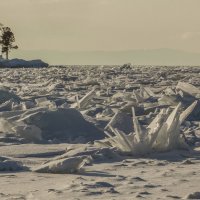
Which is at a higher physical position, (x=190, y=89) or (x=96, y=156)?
(x=190, y=89)

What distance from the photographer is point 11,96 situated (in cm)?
786

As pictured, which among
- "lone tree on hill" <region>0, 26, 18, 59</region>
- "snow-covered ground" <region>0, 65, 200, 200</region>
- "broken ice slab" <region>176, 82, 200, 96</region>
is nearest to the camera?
"snow-covered ground" <region>0, 65, 200, 200</region>

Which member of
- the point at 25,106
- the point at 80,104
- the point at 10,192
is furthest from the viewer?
the point at 80,104

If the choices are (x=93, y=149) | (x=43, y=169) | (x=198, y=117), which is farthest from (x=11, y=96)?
(x=43, y=169)

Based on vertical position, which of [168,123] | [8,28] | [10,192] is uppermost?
[8,28]

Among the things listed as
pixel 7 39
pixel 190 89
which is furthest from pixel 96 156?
pixel 7 39

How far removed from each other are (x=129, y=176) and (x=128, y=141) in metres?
0.76

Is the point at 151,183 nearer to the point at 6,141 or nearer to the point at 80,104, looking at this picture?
the point at 6,141

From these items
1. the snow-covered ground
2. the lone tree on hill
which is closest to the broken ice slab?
the snow-covered ground

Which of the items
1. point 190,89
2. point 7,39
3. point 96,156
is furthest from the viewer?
point 7,39

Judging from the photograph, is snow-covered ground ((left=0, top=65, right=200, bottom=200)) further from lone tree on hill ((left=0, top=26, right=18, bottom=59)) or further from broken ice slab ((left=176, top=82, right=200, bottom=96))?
lone tree on hill ((left=0, top=26, right=18, bottom=59))

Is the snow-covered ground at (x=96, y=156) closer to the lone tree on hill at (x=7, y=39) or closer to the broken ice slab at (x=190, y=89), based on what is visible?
the broken ice slab at (x=190, y=89)

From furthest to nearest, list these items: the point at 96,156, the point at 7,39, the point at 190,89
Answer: the point at 7,39
the point at 190,89
the point at 96,156

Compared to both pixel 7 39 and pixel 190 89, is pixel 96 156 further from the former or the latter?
pixel 7 39
